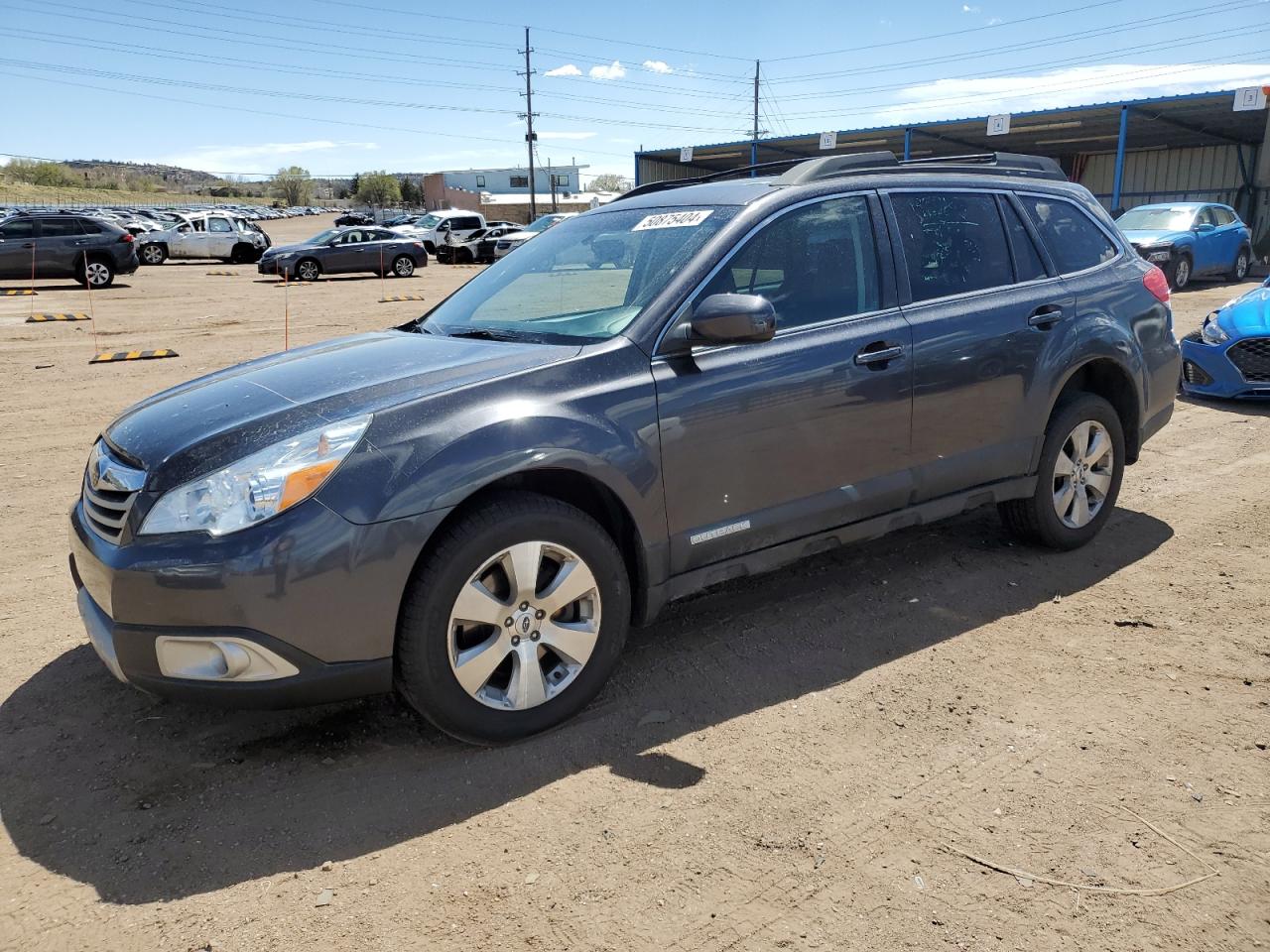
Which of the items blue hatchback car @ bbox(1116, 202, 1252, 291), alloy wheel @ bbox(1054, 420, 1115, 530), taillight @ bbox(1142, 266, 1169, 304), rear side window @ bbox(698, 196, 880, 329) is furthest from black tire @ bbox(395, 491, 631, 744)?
blue hatchback car @ bbox(1116, 202, 1252, 291)

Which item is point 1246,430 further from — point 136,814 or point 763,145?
point 763,145

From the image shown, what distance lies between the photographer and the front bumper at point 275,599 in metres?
2.83

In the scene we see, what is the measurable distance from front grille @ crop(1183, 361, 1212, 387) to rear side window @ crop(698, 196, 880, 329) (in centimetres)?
625

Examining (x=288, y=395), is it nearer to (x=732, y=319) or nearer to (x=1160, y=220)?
(x=732, y=319)

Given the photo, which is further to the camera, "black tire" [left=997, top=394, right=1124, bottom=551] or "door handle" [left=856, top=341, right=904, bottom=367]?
"black tire" [left=997, top=394, right=1124, bottom=551]

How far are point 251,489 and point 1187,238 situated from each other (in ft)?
67.0

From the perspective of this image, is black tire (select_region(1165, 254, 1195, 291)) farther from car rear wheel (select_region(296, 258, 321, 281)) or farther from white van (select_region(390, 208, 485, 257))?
white van (select_region(390, 208, 485, 257))

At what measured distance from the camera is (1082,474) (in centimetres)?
501

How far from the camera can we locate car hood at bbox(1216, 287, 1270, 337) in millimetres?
8578

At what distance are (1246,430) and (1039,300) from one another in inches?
172

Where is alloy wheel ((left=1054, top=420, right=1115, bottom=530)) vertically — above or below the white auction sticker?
below

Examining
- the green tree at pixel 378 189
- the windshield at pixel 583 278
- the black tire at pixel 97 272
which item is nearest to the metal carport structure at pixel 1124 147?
the black tire at pixel 97 272

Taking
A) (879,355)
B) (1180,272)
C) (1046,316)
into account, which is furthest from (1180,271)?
(879,355)

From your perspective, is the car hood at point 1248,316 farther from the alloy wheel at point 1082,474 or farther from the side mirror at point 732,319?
the side mirror at point 732,319
